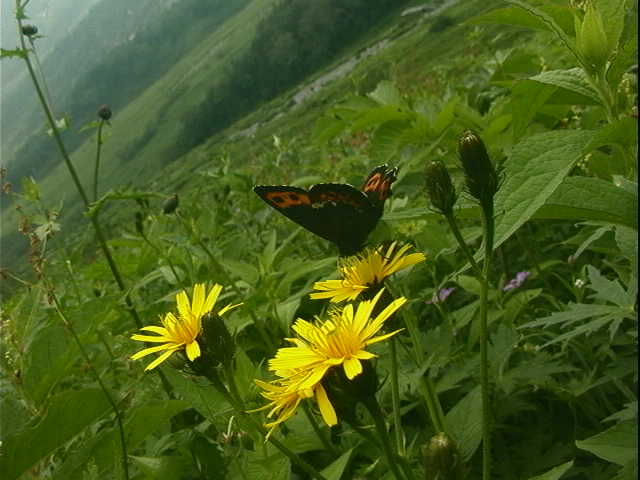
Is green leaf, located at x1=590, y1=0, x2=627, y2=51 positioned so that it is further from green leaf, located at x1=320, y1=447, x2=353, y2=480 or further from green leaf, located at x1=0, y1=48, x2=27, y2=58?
green leaf, located at x1=0, y1=48, x2=27, y2=58

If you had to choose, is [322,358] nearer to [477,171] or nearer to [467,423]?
[477,171]

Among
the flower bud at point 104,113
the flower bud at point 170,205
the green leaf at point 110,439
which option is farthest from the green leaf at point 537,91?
the flower bud at point 104,113

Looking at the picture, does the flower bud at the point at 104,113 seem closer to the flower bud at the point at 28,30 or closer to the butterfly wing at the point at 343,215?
the flower bud at the point at 28,30

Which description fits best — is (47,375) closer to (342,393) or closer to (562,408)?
(342,393)

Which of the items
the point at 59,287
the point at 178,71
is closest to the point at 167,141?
the point at 178,71

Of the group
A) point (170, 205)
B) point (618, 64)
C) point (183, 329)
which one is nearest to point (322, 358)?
point (183, 329)

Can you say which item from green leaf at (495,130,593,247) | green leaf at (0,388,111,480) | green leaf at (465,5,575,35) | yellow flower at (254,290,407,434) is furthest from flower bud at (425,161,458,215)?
green leaf at (0,388,111,480)
